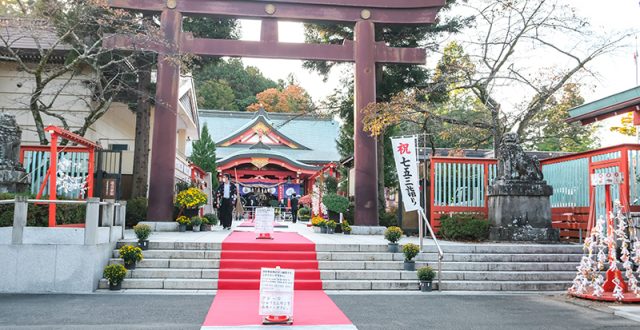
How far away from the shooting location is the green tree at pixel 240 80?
4550 cm

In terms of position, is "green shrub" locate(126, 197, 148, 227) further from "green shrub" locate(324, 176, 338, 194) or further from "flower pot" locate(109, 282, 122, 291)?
"green shrub" locate(324, 176, 338, 194)

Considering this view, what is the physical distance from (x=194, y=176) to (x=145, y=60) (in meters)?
4.53

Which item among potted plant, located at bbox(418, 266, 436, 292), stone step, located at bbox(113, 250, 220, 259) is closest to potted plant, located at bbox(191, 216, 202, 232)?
stone step, located at bbox(113, 250, 220, 259)

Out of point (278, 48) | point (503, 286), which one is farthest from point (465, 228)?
point (278, 48)

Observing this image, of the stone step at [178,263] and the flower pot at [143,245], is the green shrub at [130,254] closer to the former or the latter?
the stone step at [178,263]

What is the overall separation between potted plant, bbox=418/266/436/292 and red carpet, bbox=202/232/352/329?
1.73m

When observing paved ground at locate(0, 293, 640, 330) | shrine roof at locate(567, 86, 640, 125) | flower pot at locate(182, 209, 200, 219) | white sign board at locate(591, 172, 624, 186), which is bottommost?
paved ground at locate(0, 293, 640, 330)

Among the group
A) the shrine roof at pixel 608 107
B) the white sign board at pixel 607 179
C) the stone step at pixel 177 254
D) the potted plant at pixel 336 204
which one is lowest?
the stone step at pixel 177 254

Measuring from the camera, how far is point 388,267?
29.6 feet

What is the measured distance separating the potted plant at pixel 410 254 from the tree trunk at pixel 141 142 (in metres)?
9.15

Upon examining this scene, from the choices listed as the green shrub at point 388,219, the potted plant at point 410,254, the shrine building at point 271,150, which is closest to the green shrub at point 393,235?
the potted plant at point 410,254

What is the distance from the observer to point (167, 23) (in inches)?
512

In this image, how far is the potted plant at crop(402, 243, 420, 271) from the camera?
348 inches

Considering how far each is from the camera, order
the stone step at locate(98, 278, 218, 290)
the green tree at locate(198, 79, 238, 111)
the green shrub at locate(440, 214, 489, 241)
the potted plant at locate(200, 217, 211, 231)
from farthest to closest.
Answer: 1. the green tree at locate(198, 79, 238, 111)
2. the potted plant at locate(200, 217, 211, 231)
3. the green shrub at locate(440, 214, 489, 241)
4. the stone step at locate(98, 278, 218, 290)
